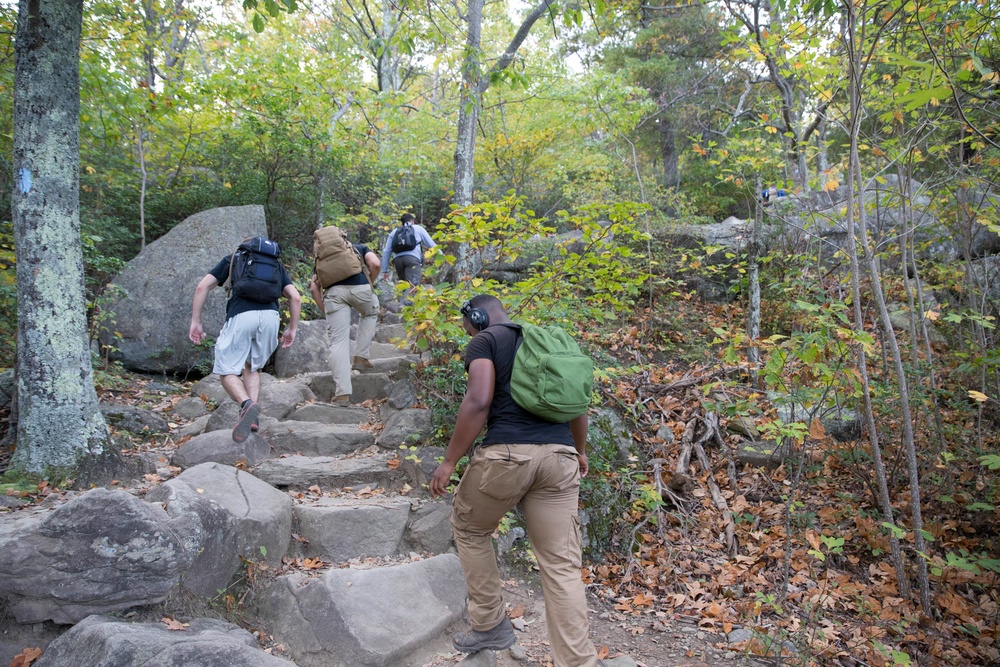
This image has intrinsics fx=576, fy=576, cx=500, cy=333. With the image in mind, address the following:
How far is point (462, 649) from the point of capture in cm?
331

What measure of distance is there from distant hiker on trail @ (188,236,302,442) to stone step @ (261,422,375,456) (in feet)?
1.60

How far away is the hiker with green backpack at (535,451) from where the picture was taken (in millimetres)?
2865

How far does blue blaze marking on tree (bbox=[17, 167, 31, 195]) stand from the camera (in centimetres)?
406

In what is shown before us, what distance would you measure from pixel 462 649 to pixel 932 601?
3.86 m

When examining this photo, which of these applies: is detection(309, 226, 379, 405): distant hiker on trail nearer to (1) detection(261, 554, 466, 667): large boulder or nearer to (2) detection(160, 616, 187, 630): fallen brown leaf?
(1) detection(261, 554, 466, 667): large boulder

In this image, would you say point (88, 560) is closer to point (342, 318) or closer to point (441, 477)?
point (441, 477)

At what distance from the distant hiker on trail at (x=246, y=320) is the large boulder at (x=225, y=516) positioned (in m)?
0.92

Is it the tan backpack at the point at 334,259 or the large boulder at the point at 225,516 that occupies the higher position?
the tan backpack at the point at 334,259

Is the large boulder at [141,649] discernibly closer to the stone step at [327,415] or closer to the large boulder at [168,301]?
the stone step at [327,415]

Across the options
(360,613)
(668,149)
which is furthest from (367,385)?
(668,149)

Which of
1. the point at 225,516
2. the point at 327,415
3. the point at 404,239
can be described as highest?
the point at 404,239

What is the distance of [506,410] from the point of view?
116 inches

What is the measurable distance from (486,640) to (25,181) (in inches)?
173

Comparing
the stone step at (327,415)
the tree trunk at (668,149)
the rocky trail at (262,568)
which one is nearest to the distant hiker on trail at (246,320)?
the rocky trail at (262,568)
